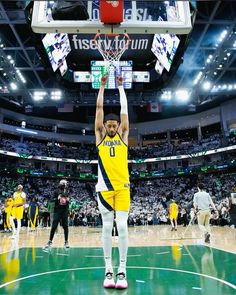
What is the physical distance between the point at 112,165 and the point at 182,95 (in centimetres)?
1806

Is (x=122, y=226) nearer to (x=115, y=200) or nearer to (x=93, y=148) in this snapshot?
(x=115, y=200)

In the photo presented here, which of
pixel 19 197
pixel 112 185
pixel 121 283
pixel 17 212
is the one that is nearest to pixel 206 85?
pixel 19 197

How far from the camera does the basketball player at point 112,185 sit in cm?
373

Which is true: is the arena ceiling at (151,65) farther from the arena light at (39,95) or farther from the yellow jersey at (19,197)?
the yellow jersey at (19,197)

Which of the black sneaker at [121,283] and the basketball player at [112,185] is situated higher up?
the basketball player at [112,185]

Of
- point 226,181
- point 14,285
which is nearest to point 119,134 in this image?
point 14,285

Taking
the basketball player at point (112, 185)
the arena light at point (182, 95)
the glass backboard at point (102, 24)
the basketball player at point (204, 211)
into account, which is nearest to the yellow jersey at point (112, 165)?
the basketball player at point (112, 185)

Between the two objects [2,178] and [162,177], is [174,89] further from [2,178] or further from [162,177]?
[2,178]

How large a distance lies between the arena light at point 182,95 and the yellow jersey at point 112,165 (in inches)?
688

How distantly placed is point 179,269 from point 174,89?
17100mm

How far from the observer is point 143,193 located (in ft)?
133

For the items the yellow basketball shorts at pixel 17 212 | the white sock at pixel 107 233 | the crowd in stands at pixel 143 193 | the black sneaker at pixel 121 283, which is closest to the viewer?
the black sneaker at pixel 121 283

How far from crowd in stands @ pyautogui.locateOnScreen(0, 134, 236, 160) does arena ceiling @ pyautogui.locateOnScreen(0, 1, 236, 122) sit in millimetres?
16473

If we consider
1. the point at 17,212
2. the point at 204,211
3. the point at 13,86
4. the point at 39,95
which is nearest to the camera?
the point at 204,211
